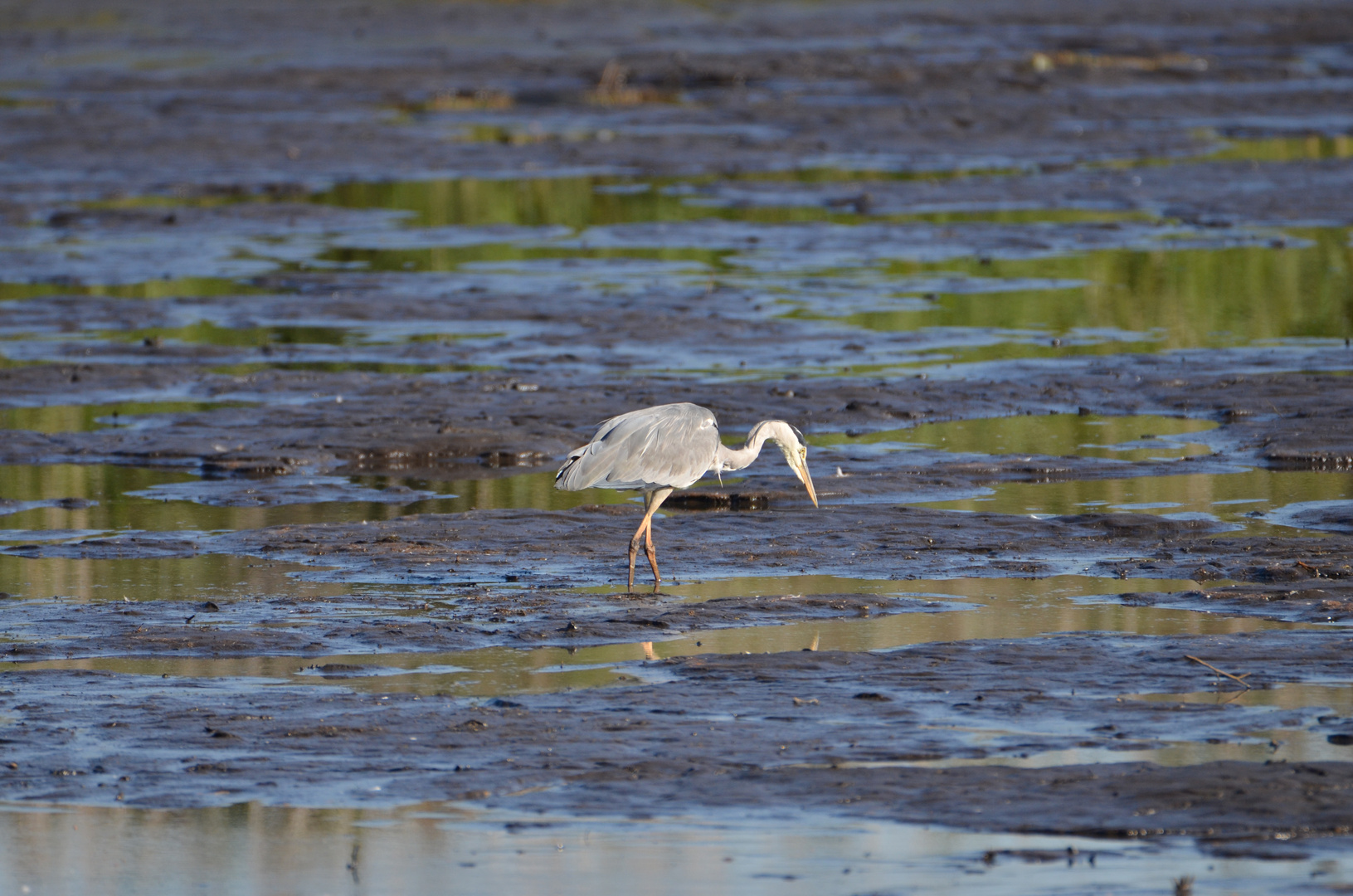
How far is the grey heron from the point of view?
9.05m

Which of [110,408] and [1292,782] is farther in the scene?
[110,408]

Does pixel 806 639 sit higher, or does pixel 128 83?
pixel 128 83

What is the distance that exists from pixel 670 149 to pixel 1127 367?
12333mm

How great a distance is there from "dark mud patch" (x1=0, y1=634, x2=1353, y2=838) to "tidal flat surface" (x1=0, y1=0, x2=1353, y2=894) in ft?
0.07

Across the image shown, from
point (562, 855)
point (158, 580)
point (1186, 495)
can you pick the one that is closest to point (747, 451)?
point (1186, 495)

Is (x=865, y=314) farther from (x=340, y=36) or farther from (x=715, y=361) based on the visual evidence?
(x=340, y=36)

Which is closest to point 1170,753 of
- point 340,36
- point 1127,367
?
point 1127,367

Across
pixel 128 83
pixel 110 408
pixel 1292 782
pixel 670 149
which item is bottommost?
pixel 1292 782

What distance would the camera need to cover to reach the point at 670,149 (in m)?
25.0

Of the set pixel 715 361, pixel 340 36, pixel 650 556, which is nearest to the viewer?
pixel 650 556

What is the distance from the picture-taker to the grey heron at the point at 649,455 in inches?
356

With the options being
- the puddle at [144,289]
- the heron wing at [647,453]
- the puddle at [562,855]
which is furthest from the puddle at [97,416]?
the puddle at [562,855]

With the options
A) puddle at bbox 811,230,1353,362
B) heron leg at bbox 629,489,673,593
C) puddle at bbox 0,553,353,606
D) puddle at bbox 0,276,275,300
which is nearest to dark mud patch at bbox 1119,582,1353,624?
heron leg at bbox 629,489,673,593

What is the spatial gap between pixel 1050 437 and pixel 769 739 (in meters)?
5.61
